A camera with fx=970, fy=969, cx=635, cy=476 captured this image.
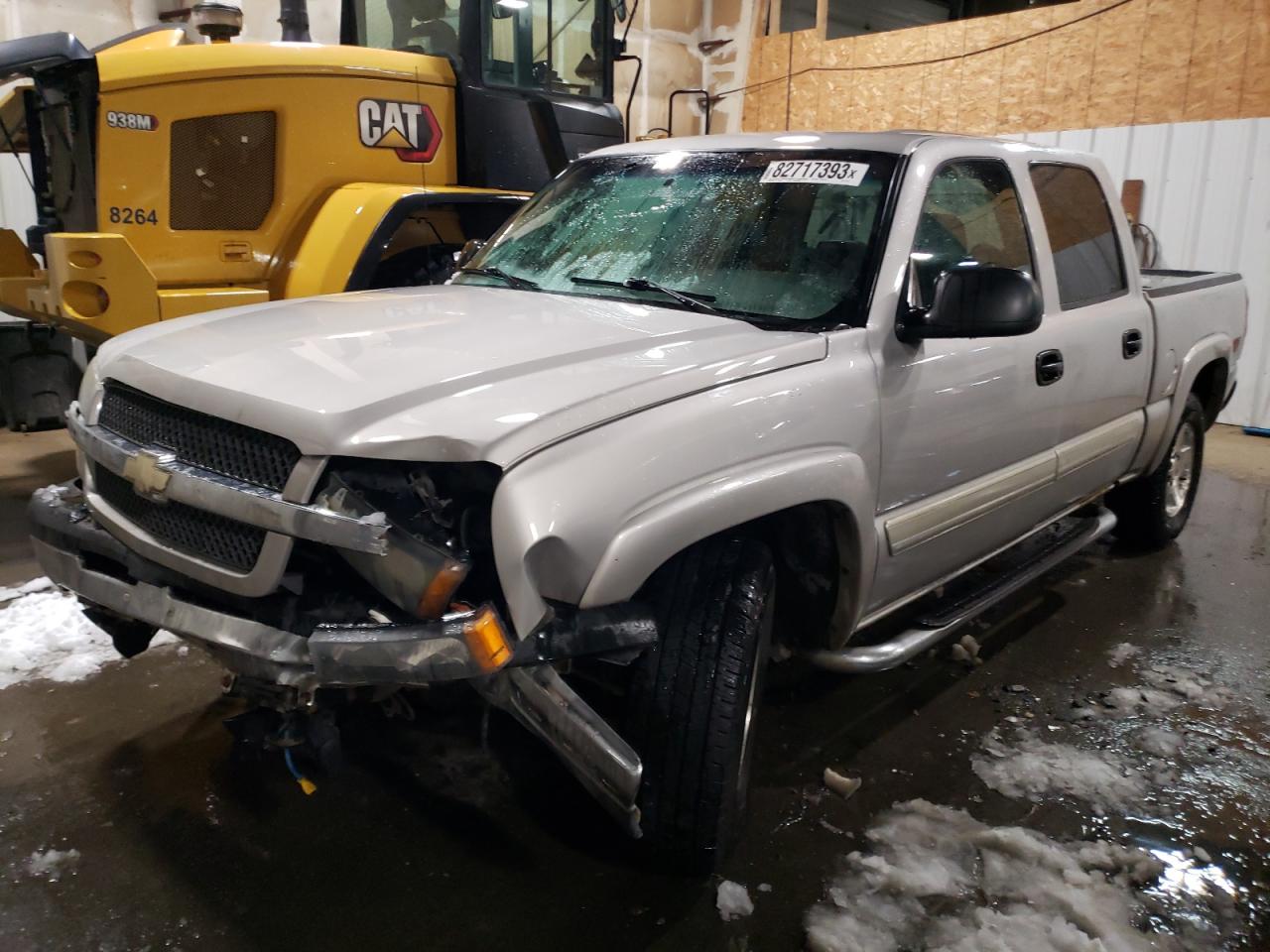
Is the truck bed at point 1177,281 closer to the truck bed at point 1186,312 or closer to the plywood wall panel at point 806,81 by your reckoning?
the truck bed at point 1186,312

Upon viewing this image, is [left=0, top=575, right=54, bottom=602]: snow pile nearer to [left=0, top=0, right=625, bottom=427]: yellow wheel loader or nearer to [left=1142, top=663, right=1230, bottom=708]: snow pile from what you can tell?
[left=0, top=0, right=625, bottom=427]: yellow wheel loader

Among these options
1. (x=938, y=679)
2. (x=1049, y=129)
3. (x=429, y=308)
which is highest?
(x=1049, y=129)

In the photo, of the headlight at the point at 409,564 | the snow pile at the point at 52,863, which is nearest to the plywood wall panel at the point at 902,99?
the headlight at the point at 409,564

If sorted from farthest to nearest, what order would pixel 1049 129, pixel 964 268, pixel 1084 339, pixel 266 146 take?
pixel 1049 129 → pixel 266 146 → pixel 1084 339 → pixel 964 268

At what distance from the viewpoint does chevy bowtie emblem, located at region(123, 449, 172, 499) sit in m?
2.09

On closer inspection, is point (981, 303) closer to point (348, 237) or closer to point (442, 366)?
point (442, 366)

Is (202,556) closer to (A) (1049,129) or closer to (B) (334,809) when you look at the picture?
(B) (334,809)

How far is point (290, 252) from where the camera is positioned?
201 inches

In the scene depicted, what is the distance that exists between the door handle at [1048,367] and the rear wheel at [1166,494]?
1.66m

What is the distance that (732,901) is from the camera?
228 cm

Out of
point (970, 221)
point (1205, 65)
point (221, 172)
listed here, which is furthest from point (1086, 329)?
point (1205, 65)

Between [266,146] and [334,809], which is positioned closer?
[334,809]

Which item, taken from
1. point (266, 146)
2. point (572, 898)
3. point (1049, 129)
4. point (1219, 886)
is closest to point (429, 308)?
point (572, 898)

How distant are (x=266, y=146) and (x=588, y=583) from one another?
4161 mm
